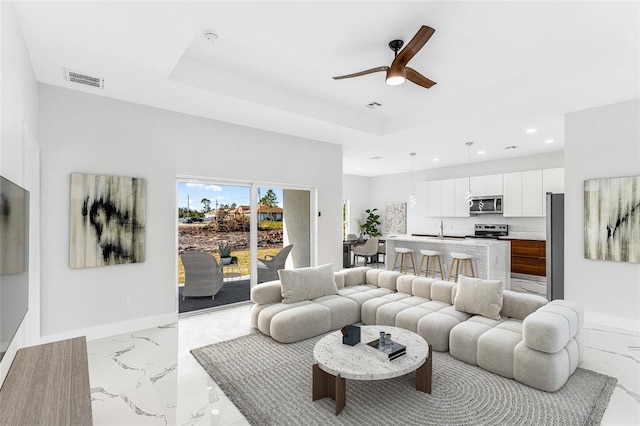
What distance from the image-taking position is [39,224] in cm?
330

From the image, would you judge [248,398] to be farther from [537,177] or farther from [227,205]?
[537,177]

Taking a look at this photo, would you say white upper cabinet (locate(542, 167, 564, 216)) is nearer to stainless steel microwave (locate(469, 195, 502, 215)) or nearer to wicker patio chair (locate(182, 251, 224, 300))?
stainless steel microwave (locate(469, 195, 502, 215))

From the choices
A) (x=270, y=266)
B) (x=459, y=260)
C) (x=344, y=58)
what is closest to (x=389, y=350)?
(x=344, y=58)

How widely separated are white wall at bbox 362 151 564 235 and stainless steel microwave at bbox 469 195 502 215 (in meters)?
0.33

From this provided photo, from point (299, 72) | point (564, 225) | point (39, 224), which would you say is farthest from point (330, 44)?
point (564, 225)

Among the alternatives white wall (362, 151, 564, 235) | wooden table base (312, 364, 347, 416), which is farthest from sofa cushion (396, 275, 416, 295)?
white wall (362, 151, 564, 235)

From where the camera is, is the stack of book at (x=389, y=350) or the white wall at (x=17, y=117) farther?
the stack of book at (x=389, y=350)

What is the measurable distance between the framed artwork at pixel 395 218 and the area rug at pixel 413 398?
270 inches

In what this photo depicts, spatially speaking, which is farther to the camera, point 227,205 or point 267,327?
point 227,205

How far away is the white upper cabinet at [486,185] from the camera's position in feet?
24.2

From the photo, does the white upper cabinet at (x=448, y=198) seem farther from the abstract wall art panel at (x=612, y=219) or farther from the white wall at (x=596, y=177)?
the abstract wall art panel at (x=612, y=219)

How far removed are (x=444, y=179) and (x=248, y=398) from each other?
25.2 ft

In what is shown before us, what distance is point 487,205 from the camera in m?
7.56

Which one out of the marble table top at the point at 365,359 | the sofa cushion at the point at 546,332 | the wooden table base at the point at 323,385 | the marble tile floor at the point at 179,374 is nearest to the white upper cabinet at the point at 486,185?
the marble tile floor at the point at 179,374
